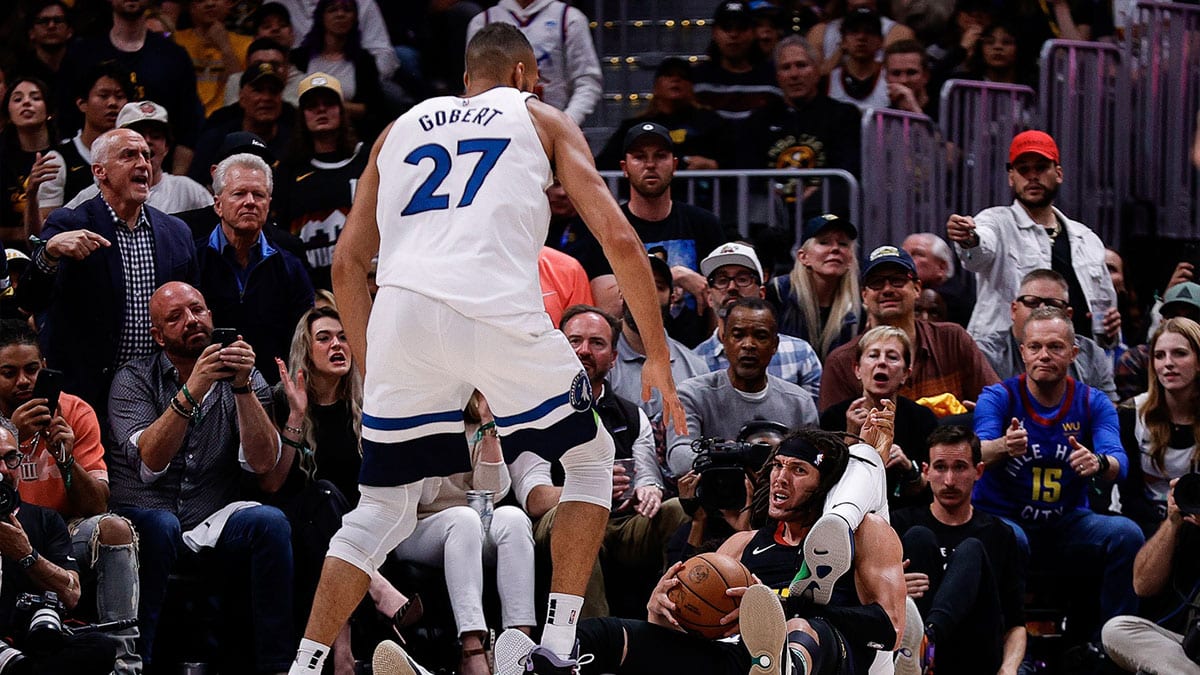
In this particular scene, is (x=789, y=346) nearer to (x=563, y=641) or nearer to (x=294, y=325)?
(x=294, y=325)

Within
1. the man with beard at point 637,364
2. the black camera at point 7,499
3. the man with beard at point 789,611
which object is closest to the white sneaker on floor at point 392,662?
the man with beard at point 789,611

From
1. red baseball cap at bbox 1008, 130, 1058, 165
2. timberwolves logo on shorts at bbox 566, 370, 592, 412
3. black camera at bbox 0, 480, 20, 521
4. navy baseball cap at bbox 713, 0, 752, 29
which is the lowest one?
black camera at bbox 0, 480, 20, 521

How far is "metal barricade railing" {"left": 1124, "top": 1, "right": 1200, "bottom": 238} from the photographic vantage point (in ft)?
38.7

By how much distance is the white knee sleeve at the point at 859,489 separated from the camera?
695 cm

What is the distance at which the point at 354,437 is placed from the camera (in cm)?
866

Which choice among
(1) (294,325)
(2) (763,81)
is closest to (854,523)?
(1) (294,325)

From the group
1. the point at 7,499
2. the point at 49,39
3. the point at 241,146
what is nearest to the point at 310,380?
the point at 241,146

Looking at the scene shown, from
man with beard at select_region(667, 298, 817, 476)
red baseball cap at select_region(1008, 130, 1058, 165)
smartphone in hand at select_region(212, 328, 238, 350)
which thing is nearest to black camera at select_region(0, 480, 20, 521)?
smartphone in hand at select_region(212, 328, 238, 350)

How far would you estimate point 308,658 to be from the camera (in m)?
5.93

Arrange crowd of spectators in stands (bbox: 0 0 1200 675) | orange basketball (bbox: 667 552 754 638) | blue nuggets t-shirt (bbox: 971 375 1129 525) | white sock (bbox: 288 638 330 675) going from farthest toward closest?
1. blue nuggets t-shirt (bbox: 971 375 1129 525)
2. crowd of spectators in stands (bbox: 0 0 1200 675)
3. orange basketball (bbox: 667 552 754 638)
4. white sock (bbox: 288 638 330 675)

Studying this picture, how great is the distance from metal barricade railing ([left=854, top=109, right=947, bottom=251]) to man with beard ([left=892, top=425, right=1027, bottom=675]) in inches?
105

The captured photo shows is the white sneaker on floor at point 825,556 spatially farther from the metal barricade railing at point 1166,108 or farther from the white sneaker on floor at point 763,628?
A: the metal barricade railing at point 1166,108

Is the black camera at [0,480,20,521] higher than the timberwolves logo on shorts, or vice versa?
the timberwolves logo on shorts

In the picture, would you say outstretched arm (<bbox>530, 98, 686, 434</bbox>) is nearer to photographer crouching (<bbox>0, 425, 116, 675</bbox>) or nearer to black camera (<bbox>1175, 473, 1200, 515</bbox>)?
photographer crouching (<bbox>0, 425, 116, 675</bbox>)
